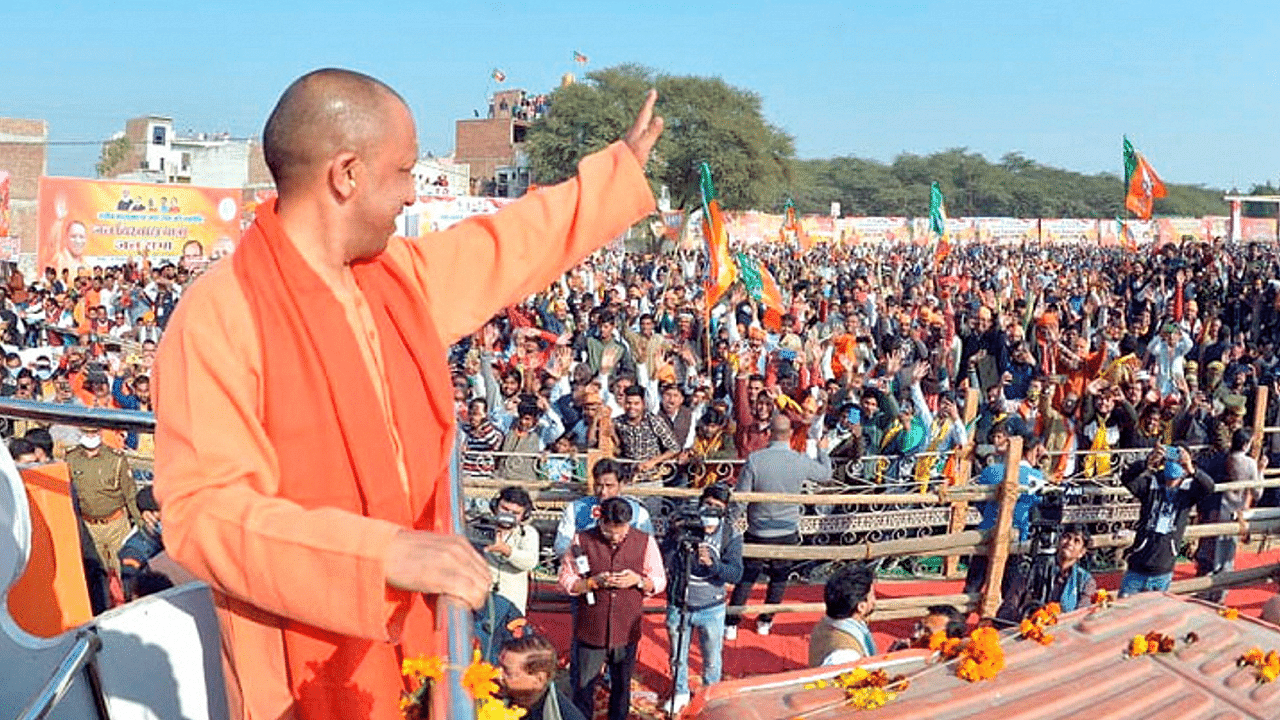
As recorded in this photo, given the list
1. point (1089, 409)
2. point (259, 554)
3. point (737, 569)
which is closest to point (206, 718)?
point (259, 554)

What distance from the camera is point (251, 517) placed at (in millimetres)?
1494

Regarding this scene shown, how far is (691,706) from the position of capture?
2615 mm

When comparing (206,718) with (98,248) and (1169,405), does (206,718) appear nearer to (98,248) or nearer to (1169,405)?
(1169,405)

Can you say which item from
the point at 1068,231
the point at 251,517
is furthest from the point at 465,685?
the point at 1068,231

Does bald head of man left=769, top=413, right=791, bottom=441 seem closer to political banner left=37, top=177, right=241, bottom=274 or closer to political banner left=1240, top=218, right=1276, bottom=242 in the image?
political banner left=37, top=177, right=241, bottom=274

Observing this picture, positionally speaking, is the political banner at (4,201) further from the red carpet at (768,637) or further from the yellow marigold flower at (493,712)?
the yellow marigold flower at (493,712)

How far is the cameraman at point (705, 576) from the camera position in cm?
712

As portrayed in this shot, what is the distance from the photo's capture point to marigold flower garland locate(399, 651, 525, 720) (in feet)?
5.09

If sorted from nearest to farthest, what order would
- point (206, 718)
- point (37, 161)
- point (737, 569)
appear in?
point (206, 718) → point (737, 569) → point (37, 161)

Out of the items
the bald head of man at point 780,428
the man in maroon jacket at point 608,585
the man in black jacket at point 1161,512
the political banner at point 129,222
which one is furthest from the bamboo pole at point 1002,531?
the political banner at point 129,222

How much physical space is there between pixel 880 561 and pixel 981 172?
3346 inches

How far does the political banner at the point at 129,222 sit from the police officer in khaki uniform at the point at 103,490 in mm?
18280

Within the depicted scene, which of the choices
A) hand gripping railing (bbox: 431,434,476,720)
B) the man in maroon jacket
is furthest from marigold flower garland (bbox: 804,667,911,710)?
the man in maroon jacket

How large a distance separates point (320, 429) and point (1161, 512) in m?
7.87
